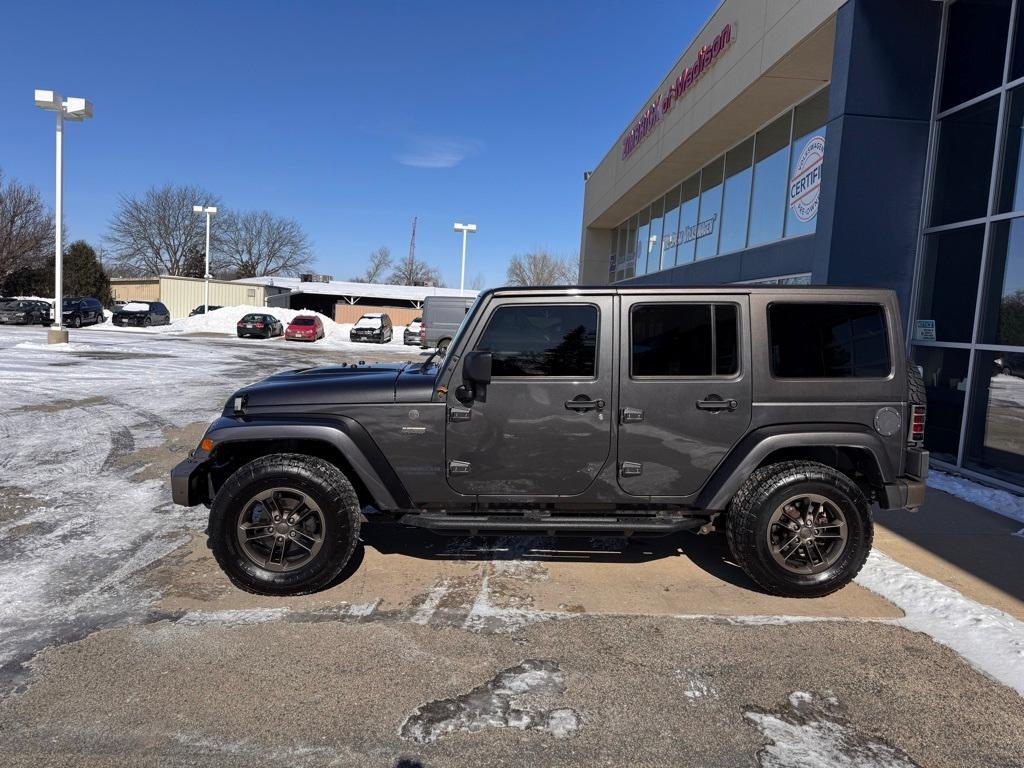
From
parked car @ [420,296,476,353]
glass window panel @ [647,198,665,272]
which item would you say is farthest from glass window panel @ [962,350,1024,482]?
parked car @ [420,296,476,353]

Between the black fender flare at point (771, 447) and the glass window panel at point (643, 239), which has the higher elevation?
the glass window panel at point (643, 239)

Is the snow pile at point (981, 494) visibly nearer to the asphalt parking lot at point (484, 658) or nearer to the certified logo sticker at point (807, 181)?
the asphalt parking lot at point (484, 658)

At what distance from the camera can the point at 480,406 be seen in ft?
12.8

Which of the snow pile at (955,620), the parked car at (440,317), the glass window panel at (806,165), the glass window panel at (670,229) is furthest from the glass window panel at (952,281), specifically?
the parked car at (440,317)

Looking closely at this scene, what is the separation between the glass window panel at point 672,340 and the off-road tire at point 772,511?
2.66ft

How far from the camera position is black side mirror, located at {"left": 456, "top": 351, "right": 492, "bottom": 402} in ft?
12.0

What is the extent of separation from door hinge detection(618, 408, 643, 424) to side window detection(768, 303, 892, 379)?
0.94 metres

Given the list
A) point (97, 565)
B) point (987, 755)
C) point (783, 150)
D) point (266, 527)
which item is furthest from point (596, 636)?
point (783, 150)

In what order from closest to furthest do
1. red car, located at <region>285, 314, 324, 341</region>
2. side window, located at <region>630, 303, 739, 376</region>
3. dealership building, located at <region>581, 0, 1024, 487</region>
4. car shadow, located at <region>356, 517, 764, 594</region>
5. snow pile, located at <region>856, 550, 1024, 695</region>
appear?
snow pile, located at <region>856, 550, 1024, 695</region> < side window, located at <region>630, 303, 739, 376</region> < car shadow, located at <region>356, 517, 764, 594</region> < dealership building, located at <region>581, 0, 1024, 487</region> < red car, located at <region>285, 314, 324, 341</region>

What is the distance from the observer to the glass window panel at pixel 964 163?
7.70m

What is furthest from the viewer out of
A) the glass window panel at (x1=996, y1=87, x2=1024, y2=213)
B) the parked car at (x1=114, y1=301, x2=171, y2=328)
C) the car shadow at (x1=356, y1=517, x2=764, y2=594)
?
the parked car at (x1=114, y1=301, x2=171, y2=328)

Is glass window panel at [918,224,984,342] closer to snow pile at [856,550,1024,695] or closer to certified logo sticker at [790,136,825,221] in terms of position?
certified logo sticker at [790,136,825,221]

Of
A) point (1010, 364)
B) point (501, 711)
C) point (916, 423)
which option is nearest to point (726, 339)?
point (916, 423)

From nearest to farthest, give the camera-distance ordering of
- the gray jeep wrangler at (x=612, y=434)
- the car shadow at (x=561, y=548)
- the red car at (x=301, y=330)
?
the gray jeep wrangler at (x=612, y=434)
the car shadow at (x=561, y=548)
the red car at (x=301, y=330)
